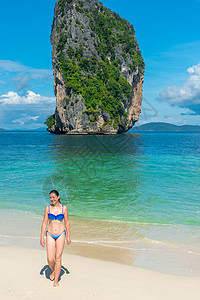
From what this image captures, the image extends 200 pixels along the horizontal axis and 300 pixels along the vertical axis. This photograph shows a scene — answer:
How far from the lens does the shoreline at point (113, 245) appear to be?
5.48m

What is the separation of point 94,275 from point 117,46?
10041cm

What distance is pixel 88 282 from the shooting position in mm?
4484

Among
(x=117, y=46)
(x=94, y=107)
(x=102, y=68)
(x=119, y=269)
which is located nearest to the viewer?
(x=119, y=269)

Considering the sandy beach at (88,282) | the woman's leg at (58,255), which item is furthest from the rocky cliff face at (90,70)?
the woman's leg at (58,255)

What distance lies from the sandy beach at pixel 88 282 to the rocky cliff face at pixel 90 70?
75604 mm

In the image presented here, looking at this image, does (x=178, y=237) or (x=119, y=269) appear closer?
(x=119, y=269)

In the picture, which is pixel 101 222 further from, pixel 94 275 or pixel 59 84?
pixel 59 84

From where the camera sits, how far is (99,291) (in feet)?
13.8

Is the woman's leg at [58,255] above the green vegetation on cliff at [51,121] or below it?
below

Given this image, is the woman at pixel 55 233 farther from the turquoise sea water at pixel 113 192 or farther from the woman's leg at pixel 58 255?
the turquoise sea water at pixel 113 192

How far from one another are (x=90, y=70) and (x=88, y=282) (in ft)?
289

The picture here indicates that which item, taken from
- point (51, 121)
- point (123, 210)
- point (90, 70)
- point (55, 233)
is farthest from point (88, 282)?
point (51, 121)

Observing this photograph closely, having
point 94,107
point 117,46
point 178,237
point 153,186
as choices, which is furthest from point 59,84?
point 178,237

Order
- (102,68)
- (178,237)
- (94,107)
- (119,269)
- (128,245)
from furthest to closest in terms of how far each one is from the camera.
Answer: (102,68), (94,107), (178,237), (128,245), (119,269)
